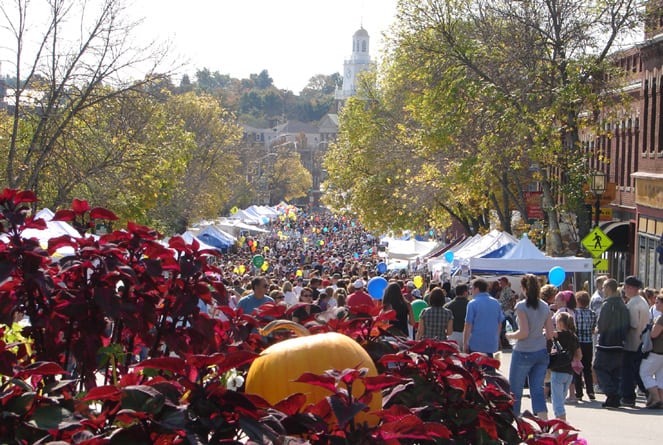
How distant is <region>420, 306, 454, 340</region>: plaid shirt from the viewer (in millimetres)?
12281

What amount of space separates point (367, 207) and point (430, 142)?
46.8 ft

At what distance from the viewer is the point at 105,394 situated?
3.20 metres

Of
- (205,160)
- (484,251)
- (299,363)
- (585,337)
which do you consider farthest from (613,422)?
(205,160)

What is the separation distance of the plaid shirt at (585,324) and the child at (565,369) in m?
1.11

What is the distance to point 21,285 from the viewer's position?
4.23 metres

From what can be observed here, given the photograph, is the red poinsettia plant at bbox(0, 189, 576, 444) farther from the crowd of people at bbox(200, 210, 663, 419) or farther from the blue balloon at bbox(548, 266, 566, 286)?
the blue balloon at bbox(548, 266, 566, 286)

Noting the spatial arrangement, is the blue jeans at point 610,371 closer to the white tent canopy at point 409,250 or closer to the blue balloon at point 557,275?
the blue balloon at point 557,275

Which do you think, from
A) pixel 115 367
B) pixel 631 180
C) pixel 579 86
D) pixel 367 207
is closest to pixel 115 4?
pixel 579 86

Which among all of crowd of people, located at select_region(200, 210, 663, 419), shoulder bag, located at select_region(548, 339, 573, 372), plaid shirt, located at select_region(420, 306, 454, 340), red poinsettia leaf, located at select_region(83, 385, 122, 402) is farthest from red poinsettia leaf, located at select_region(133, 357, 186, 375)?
plaid shirt, located at select_region(420, 306, 454, 340)

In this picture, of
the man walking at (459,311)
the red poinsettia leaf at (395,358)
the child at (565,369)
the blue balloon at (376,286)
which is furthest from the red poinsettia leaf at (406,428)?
the blue balloon at (376,286)

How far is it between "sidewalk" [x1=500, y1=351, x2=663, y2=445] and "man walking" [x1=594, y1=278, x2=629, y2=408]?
30cm

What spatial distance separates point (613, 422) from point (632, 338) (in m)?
1.94

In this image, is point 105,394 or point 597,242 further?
point 597,242

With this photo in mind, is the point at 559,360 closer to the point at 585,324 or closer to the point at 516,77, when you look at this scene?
the point at 585,324
